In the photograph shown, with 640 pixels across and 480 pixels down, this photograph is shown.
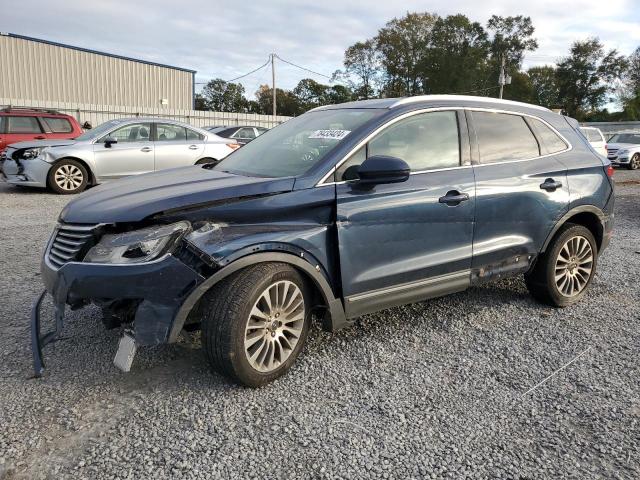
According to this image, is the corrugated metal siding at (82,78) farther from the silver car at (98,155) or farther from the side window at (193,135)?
the side window at (193,135)

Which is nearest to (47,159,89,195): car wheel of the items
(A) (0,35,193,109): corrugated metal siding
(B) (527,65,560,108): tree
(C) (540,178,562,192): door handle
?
(C) (540,178,562,192): door handle

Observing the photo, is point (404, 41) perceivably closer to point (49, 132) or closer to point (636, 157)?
point (636, 157)

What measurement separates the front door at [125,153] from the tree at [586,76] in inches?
2481

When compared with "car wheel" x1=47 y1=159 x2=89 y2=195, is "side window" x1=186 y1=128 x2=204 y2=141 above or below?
above

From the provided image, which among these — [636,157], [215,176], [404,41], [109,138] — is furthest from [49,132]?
[404,41]

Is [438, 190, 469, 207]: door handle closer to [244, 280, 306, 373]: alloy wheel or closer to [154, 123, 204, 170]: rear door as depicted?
[244, 280, 306, 373]: alloy wheel

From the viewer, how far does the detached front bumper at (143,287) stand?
104 inches

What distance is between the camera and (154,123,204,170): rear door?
35.1 feet

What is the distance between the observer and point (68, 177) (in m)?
10.4

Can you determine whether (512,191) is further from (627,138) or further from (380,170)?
(627,138)

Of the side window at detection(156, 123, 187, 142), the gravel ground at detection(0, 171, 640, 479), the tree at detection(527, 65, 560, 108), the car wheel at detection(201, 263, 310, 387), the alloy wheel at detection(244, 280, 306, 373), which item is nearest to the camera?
the gravel ground at detection(0, 171, 640, 479)

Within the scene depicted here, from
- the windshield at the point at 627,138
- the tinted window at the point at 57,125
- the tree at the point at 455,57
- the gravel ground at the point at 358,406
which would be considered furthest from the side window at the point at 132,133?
the tree at the point at 455,57

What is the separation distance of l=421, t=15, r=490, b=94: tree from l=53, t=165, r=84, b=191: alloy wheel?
53.8 m

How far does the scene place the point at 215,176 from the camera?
11.3 feet
